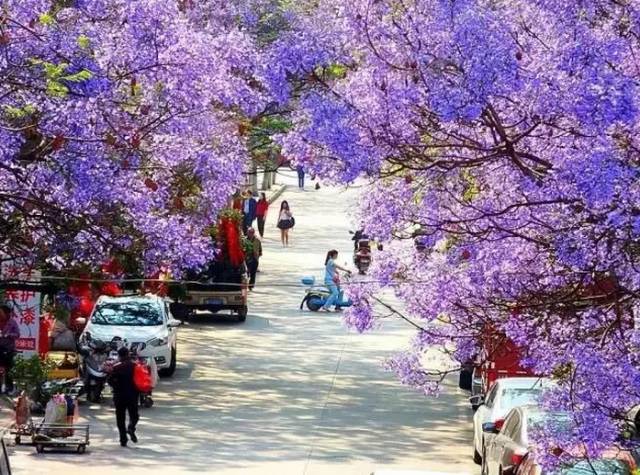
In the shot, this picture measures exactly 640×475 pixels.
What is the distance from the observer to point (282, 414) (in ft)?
104

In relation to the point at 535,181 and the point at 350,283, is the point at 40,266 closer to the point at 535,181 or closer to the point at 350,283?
the point at 350,283

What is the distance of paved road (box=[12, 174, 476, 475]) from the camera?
2691 centimetres

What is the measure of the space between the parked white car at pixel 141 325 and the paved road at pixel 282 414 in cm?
65

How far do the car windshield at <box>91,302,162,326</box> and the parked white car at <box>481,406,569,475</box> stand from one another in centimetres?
1187

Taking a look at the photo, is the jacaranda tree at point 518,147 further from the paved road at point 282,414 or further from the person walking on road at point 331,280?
the person walking on road at point 331,280

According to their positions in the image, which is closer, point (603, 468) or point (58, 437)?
point (603, 468)

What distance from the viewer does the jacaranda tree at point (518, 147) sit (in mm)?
14352

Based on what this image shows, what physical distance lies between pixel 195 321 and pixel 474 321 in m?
26.6

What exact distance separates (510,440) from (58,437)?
7742mm

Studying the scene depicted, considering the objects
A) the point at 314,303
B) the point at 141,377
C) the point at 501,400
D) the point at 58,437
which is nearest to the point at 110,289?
the point at 141,377

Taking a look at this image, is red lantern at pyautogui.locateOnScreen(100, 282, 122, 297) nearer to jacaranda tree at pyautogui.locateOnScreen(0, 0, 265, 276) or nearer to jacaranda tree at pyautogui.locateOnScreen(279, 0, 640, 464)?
jacaranda tree at pyautogui.locateOnScreen(0, 0, 265, 276)

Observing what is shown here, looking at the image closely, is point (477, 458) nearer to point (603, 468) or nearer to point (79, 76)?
point (603, 468)

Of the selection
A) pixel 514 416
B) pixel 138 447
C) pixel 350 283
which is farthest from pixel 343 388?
pixel 350 283

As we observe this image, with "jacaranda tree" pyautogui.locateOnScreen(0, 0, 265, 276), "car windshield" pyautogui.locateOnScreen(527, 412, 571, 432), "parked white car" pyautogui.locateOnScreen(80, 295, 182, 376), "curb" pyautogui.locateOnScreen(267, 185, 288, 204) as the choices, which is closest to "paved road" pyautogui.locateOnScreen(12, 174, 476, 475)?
"parked white car" pyautogui.locateOnScreen(80, 295, 182, 376)
